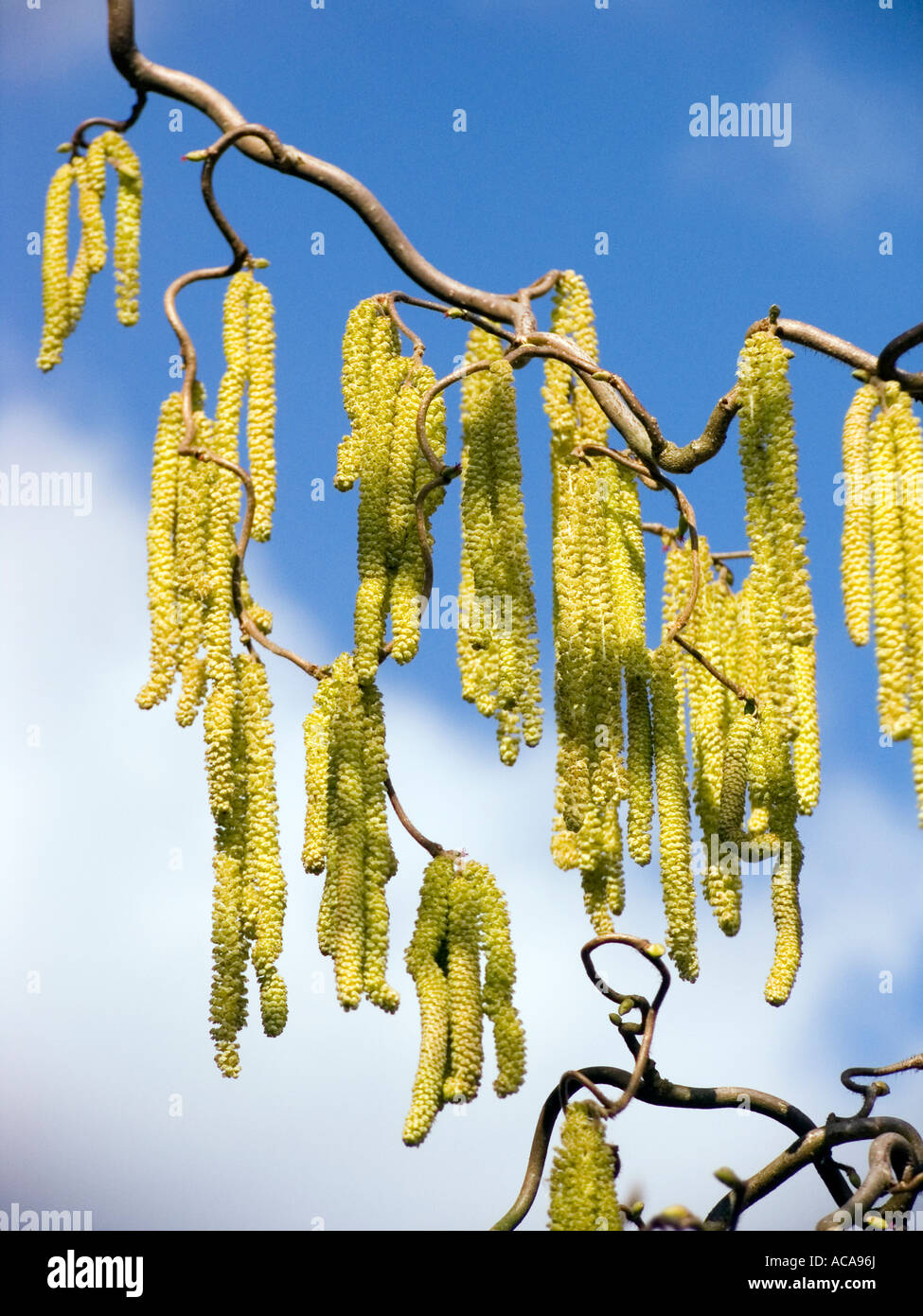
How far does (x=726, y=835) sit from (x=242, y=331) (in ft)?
4.41

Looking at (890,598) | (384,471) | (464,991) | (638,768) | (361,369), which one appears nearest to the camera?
(890,598)

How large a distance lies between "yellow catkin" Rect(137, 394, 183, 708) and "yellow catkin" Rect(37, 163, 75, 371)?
264 millimetres

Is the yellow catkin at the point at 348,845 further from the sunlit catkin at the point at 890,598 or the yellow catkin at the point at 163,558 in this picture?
the sunlit catkin at the point at 890,598

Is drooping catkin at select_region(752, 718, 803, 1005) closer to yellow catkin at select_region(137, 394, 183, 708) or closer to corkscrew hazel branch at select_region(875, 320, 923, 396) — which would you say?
corkscrew hazel branch at select_region(875, 320, 923, 396)

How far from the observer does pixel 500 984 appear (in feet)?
8.94

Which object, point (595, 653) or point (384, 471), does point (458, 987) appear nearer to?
point (595, 653)

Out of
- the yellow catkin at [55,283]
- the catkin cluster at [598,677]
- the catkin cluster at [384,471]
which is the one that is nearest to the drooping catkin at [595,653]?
the catkin cluster at [598,677]

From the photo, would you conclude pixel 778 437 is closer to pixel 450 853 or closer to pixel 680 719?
pixel 680 719

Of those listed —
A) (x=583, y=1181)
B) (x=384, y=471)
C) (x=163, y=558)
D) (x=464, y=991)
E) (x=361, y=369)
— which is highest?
(x=361, y=369)

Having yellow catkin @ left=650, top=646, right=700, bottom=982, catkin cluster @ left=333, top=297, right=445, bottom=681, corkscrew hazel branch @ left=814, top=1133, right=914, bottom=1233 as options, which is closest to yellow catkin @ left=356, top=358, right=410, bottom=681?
catkin cluster @ left=333, top=297, right=445, bottom=681

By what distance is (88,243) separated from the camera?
2941 mm

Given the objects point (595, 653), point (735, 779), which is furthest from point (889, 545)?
point (735, 779)

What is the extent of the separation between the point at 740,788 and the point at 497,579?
2.36 feet
